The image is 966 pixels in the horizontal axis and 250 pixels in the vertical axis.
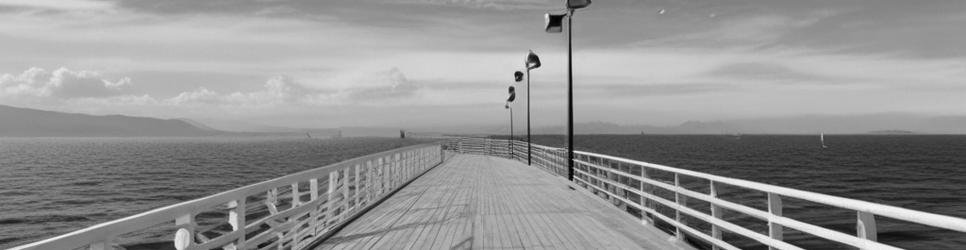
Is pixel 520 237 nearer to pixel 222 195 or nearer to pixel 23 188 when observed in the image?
pixel 222 195

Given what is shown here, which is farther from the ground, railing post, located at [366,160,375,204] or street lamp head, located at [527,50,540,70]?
street lamp head, located at [527,50,540,70]

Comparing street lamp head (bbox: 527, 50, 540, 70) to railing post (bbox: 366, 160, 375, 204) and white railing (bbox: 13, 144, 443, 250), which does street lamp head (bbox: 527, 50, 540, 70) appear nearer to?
white railing (bbox: 13, 144, 443, 250)

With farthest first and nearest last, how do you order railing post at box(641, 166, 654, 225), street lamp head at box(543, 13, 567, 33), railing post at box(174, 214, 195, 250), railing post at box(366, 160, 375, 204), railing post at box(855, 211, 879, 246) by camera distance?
street lamp head at box(543, 13, 567, 33), railing post at box(366, 160, 375, 204), railing post at box(641, 166, 654, 225), railing post at box(174, 214, 195, 250), railing post at box(855, 211, 879, 246)

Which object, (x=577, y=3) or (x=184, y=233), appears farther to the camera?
(x=577, y=3)

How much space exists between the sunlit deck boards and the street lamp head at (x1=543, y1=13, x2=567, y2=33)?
5.53m

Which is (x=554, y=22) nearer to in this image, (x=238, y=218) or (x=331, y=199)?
(x=331, y=199)

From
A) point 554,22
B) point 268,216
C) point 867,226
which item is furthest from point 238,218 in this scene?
point 554,22

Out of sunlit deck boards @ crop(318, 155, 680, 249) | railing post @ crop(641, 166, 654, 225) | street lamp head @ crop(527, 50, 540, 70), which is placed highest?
street lamp head @ crop(527, 50, 540, 70)

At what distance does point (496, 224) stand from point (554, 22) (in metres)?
10.6

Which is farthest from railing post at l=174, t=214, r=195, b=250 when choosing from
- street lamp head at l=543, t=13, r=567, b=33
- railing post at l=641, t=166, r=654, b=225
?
street lamp head at l=543, t=13, r=567, b=33

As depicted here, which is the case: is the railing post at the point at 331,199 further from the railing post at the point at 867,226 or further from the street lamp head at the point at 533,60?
the street lamp head at the point at 533,60

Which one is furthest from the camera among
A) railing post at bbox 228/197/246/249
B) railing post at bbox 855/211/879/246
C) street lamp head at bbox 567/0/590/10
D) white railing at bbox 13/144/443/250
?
street lamp head at bbox 567/0/590/10

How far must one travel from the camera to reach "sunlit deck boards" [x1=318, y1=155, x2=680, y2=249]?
8531 mm

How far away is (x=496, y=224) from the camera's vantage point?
1032cm
